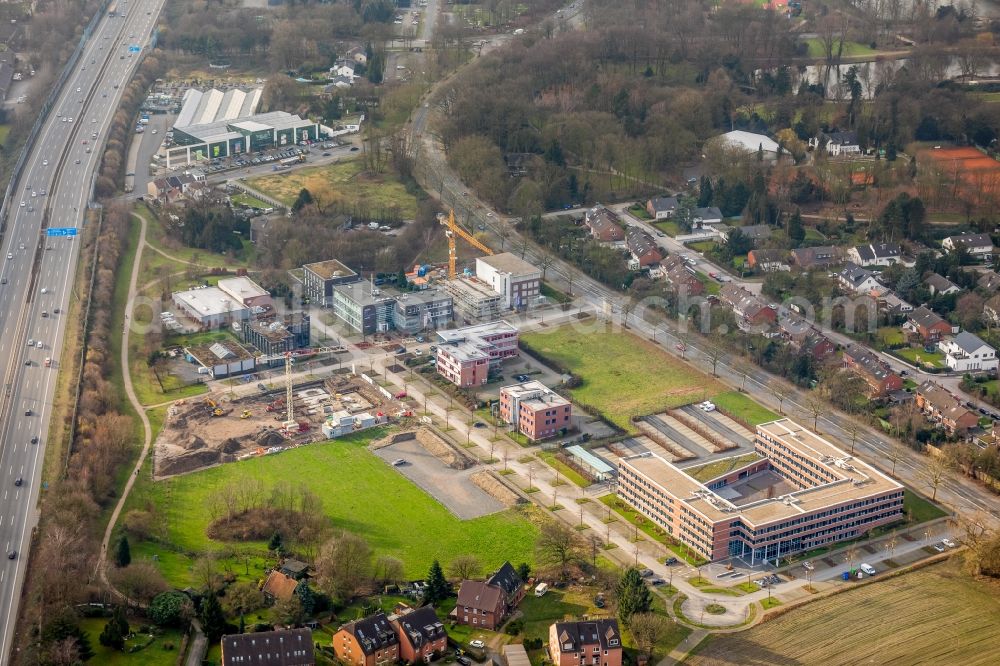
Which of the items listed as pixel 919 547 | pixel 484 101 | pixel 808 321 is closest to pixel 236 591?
pixel 919 547

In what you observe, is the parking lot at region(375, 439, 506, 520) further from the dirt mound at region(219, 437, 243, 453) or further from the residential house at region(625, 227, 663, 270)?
the residential house at region(625, 227, 663, 270)

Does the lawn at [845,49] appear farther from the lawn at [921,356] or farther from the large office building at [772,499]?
the large office building at [772,499]

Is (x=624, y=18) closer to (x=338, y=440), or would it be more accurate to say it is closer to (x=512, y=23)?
(x=512, y=23)

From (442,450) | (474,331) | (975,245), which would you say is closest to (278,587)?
(442,450)

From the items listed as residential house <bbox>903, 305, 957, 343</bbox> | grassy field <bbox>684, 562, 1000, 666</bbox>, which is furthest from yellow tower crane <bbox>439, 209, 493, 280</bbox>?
grassy field <bbox>684, 562, 1000, 666</bbox>

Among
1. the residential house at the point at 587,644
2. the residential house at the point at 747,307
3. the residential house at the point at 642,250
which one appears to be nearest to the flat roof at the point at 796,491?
the residential house at the point at 587,644
